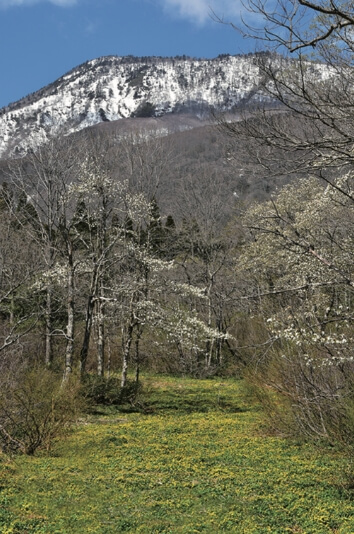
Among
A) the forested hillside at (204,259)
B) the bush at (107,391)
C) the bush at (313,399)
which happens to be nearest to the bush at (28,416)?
the forested hillside at (204,259)

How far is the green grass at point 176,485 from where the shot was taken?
20.0ft

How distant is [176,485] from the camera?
25.8ft

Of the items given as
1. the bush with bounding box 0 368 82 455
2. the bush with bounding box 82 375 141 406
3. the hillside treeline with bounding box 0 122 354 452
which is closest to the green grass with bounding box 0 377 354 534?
the bush with bounding box 0 368 82 455

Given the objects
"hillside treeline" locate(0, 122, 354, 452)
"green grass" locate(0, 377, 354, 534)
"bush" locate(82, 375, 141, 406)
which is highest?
"hillside treeline" locate(0, 122, 354, 452)

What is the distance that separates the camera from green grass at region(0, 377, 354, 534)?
609 cm

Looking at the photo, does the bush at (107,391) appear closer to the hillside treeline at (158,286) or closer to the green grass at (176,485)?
the hillside treeline at (158,286)

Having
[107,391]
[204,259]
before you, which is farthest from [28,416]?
[204,259]

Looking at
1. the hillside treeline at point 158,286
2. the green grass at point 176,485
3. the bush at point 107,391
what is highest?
the hillside treeline at point 158,286

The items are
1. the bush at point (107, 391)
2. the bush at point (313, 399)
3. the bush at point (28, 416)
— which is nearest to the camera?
the bush at point (313, 399)

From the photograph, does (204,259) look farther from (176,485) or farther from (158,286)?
(176,485)

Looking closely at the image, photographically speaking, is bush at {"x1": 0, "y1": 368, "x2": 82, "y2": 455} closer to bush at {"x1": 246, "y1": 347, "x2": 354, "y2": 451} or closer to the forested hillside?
the forested hillside

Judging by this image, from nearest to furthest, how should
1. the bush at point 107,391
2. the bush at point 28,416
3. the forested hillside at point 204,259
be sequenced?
1. the forested hillside at point 204,259
2. the bush at point 28,416
3. the bush at point 107,391

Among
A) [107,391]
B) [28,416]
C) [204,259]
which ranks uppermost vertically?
[204,259]

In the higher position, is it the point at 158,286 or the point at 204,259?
the point at 204,259
